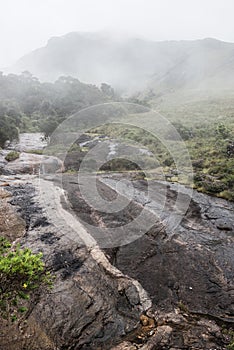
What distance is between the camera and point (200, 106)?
69.6 meters

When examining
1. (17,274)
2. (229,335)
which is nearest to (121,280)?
(229,335)

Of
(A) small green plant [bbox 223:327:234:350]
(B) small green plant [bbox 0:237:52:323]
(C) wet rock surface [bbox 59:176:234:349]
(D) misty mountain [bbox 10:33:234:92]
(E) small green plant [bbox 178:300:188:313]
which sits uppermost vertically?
(D) misty mountain [bbox 10:33:234:92]

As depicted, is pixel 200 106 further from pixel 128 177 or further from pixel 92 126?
pixel 128 177

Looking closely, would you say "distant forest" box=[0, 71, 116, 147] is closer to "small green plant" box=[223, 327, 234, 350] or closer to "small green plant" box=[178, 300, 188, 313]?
"small green plant" box=[178, 300, 188, 313]

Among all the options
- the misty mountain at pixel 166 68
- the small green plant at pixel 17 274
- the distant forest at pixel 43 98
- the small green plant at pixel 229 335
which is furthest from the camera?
the misty mountain at pixel 166 68

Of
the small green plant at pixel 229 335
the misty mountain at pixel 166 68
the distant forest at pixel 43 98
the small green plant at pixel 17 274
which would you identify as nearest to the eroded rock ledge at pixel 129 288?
the small green plant at pixel 229 335

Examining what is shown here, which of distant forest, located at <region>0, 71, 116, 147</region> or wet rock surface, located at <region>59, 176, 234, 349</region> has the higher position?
distant forest, located at <region>0, 71, 116, 147</region>

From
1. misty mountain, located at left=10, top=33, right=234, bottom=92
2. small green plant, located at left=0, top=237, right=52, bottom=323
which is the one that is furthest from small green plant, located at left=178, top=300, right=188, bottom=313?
misty mountain, located at left=10, top=33, right=234, bottom=92

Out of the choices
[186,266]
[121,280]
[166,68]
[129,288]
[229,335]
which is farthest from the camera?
[166,68]

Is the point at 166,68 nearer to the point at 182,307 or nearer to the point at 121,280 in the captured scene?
the point at 121,280

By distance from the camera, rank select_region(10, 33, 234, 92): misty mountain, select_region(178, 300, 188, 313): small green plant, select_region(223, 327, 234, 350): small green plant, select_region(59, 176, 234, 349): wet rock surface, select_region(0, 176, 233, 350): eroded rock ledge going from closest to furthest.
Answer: select_region(0, 176, 233, 350): eroded rock ledge
select_region(223, 327, 234, 350): small green plant
select_region(59, 176, 234, 349): wet rock surface
select_region(178, 300, 188, 313): small green plant
select_region(10, 33, 234, 92): misty mountain

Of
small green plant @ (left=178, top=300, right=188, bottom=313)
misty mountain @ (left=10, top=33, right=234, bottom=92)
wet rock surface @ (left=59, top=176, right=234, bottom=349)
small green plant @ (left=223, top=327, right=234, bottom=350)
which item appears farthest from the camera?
misty mountain @ (left=10, top=33, right=234, bottom=92)

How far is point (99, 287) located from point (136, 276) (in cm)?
174

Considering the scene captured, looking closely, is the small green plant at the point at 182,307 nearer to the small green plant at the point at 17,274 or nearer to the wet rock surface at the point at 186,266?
the wet rock surface at the point at 186,266
